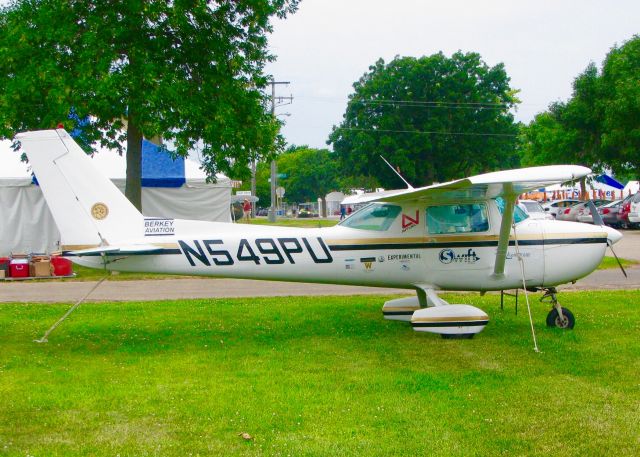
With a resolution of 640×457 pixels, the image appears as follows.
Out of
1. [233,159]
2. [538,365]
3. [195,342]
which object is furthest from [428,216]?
[233,159]

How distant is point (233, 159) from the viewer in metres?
19.0

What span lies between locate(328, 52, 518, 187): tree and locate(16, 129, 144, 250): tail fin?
44.1m

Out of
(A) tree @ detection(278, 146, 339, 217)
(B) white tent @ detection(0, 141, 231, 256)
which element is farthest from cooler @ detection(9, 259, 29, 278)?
(A) tree @ detection(278, 146, 339, 217)

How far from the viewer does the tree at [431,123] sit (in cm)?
5378

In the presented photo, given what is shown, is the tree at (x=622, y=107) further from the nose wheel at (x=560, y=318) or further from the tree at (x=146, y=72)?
the nose wheel at (x=560, y=318)

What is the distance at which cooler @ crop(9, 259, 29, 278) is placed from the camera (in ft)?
60.0

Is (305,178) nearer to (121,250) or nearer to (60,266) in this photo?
(60,266)

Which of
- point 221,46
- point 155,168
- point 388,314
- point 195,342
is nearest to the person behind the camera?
point 195,342

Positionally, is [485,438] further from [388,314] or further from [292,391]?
[388,314]

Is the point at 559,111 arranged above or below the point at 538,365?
above

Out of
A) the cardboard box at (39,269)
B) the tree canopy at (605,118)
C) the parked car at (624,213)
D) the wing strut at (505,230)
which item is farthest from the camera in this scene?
the tree canopy at (605,118)

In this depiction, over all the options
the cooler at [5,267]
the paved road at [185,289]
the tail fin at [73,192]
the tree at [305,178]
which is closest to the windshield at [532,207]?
the paved road at [185,289]

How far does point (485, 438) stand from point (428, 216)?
5.01m

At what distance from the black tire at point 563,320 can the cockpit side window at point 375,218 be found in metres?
2.73
